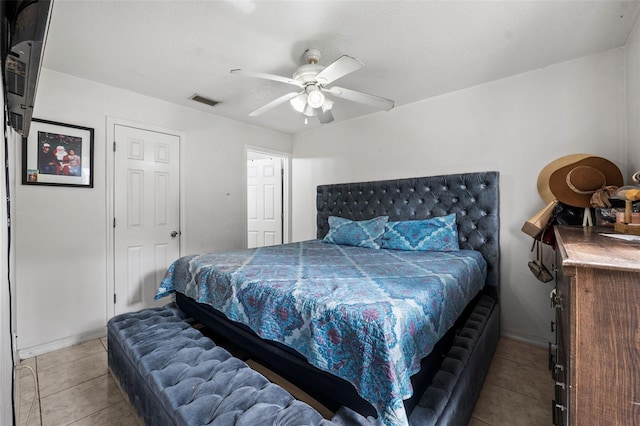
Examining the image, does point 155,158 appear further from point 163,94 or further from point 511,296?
point 511,296

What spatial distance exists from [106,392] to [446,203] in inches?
127

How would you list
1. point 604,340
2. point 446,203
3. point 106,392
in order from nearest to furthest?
point 604,340 < point 106,392 < point 446,203

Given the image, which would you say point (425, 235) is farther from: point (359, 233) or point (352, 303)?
point (352, 303)

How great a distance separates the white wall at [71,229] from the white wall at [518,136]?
2.65 meters

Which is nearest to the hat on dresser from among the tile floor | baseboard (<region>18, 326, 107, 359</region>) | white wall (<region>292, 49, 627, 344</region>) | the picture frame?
white wall (<region>292, 49, 627, 344</region>)

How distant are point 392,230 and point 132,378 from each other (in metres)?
2.40

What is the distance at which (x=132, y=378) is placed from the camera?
1.48 metres

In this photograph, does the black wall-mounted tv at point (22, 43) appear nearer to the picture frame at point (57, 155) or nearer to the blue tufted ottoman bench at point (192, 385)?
the blue tufted ottoman bench at point (192, 385)

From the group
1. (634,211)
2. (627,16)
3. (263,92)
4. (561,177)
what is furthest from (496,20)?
(263,92)

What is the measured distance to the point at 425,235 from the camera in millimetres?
2631

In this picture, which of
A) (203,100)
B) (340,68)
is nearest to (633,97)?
(340,68)

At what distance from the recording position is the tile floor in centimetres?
156

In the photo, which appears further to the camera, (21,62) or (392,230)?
(392,230)

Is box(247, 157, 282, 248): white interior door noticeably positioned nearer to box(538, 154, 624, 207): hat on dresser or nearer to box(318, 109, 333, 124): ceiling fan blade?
box(318, 109, 333, 124): ceiling fan blade
